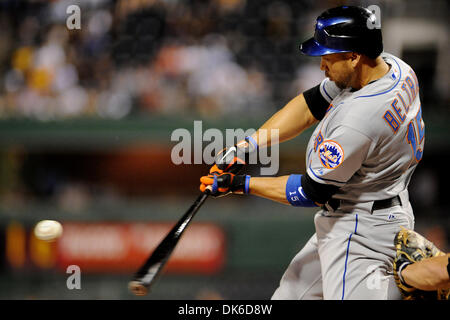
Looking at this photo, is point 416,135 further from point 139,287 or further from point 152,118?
point 152,118

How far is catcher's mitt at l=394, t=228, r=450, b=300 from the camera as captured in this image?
97.7 inches

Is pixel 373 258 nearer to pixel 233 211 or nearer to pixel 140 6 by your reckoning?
pixel 233 211

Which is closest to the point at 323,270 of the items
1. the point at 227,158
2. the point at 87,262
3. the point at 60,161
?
the point at 227,158

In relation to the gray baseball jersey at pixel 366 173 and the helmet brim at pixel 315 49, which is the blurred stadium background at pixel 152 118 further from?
the helmet brim at pixel 315 49

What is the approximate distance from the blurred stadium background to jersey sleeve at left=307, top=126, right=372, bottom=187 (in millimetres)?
3793

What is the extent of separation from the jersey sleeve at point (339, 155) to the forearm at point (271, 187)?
0.18 metres

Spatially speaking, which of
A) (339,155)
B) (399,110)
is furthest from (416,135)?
(339,155)

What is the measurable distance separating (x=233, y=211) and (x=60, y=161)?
2476mm

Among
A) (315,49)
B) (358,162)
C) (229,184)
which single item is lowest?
(229,184)

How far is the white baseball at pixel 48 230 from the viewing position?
612cm

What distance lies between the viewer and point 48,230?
242 inches

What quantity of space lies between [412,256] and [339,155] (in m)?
0.53

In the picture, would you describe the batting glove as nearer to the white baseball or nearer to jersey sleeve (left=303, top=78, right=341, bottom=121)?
jersey sleeve (left=303, top=78, right=341, bottom=121)

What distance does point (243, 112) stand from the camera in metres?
6.56
